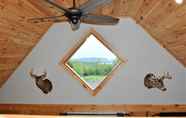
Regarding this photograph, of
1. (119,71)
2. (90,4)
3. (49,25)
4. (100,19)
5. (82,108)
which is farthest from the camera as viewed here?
(82,108)

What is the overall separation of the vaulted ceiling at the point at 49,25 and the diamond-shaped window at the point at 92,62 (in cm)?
85

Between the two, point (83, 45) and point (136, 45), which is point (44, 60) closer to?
point (83, 45)

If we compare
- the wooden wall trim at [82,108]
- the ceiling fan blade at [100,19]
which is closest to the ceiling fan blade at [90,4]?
the ceiling fan blade at [100,19]

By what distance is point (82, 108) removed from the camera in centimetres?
562

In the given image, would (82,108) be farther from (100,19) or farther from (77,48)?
(100,19)

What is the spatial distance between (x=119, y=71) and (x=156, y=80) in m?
0.77

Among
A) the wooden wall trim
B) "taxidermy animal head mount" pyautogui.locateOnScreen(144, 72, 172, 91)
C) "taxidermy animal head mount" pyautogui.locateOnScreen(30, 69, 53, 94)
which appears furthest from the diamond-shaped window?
"taxidermy animal head mount" pyautogui.locateOnScreen(144, 72, 172, 91)

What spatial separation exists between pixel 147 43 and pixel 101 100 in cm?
152

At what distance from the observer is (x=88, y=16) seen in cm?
294

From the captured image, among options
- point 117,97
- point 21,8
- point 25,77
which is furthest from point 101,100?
point 21,8

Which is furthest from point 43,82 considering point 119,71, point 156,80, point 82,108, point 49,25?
point 156,80

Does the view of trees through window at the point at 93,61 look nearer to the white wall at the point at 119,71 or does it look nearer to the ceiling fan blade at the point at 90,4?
the white wall at the point at 119,71

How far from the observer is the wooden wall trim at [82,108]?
17.7ft

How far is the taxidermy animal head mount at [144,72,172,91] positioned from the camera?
17.7 feet
